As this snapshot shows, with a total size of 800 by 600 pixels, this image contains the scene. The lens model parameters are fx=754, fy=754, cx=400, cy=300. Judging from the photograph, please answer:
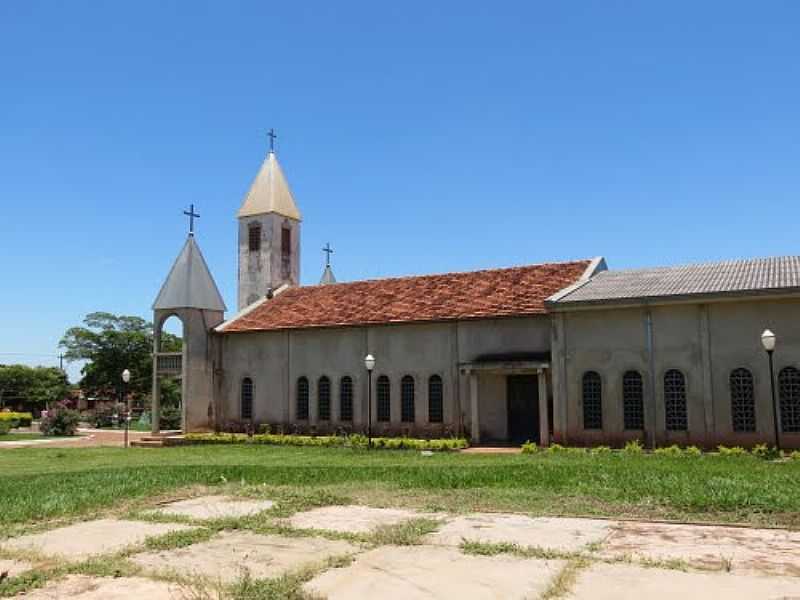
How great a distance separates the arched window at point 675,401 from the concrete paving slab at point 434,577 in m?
17.7

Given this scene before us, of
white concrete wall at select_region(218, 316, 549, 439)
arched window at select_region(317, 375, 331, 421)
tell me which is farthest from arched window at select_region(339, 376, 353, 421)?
arched window at select_region(317, 375, 331, 421)

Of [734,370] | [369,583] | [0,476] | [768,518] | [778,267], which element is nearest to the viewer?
[369,583]

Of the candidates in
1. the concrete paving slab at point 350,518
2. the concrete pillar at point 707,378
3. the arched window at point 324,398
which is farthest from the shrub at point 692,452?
the arched window at point 324,398

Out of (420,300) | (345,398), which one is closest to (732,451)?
(420,300)

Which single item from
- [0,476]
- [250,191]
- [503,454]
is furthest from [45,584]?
[250,191]

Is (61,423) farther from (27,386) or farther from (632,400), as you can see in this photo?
(27,386)

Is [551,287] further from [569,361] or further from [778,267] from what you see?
[778,267]

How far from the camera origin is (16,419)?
51.4 metres

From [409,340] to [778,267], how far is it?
13721mm

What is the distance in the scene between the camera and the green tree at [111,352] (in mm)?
68875

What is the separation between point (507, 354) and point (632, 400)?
4960 mm

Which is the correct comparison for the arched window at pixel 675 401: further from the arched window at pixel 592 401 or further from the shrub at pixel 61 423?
the shrub at pixel 61 423

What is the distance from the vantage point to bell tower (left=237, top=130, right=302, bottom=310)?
40.9 m

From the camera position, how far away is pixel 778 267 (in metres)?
25.7
